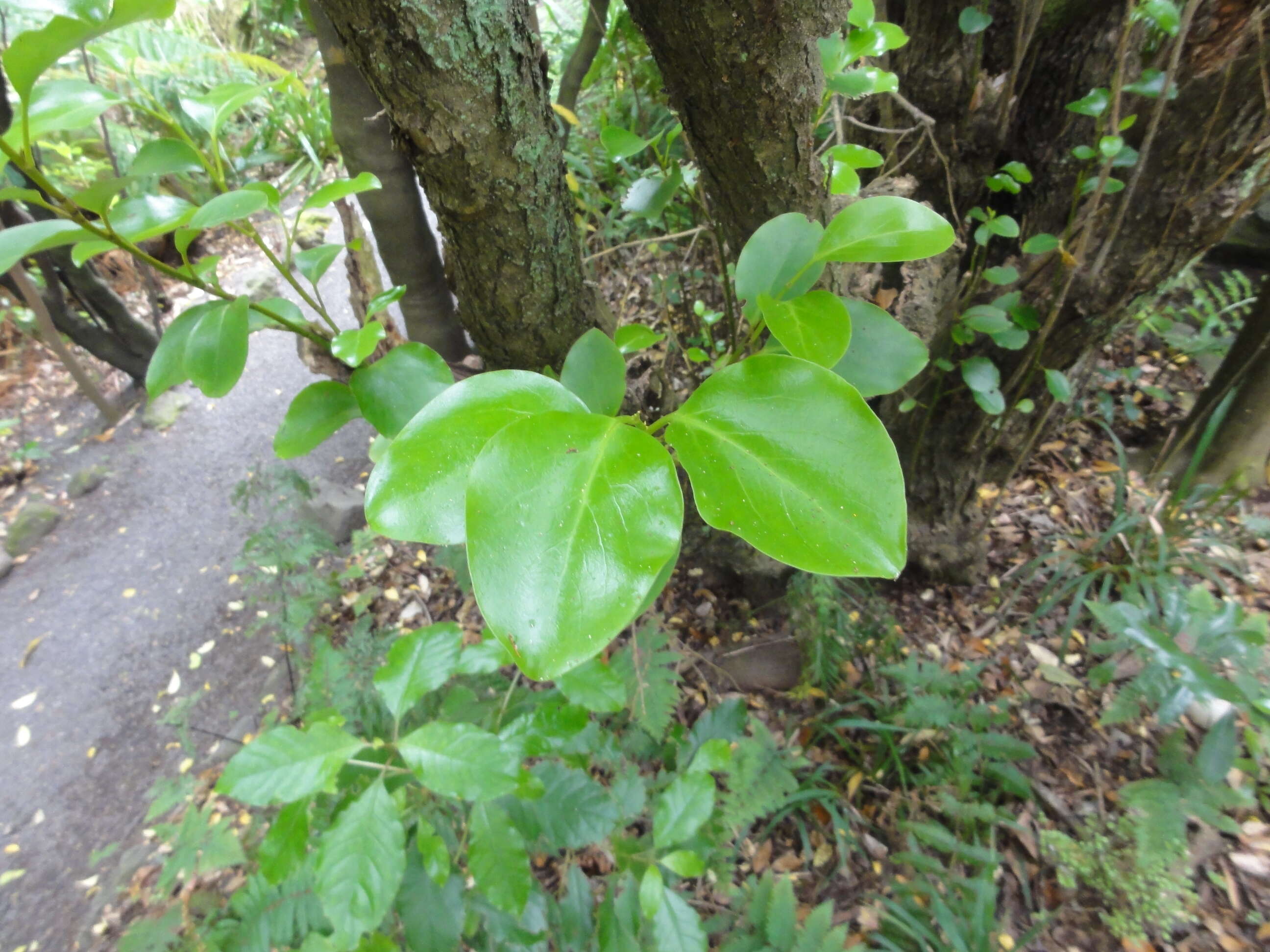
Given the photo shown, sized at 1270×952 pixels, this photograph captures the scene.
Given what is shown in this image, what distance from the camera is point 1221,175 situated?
113 centimetres

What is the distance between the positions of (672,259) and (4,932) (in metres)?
2.92

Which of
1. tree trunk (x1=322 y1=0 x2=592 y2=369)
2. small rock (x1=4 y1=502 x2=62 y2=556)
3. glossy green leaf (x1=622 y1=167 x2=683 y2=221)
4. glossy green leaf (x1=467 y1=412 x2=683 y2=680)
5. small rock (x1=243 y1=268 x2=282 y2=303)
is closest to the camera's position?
glossy green leaf (x1=467 y1=412 x2=683 y2=680)

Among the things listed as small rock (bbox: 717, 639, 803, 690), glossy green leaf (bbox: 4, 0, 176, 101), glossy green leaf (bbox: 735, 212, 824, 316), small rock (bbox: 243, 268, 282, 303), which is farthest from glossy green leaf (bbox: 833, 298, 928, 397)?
small rock (bbox: 243, 268, 282, 303)

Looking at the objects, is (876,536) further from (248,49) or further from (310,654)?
(248,49)

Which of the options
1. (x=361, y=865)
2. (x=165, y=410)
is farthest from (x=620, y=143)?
(x=165, y=410)

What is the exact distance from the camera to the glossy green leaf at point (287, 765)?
747mm

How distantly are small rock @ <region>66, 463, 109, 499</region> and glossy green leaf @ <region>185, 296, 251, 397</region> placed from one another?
11.6ft

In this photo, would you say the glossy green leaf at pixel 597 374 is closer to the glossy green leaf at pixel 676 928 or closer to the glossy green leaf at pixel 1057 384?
the glossy green leaf at pixel 676 928

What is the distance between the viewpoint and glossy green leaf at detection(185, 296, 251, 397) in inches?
28.0

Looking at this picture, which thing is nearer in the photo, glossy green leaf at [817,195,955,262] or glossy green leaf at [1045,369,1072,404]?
glossy green leaf at [817,195,955,262]

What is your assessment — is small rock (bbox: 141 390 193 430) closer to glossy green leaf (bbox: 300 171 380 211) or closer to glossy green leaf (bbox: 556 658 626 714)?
glossy green leaf (bbox: 300 171 380 211)

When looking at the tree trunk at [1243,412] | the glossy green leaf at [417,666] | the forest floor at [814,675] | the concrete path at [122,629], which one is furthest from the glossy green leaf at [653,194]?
the concrete path at [122,629]

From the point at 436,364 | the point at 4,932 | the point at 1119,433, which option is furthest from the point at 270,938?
the point at 1119,433

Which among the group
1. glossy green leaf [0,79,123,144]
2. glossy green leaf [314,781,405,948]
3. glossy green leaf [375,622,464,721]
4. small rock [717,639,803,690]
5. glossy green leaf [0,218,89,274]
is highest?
glossy green leaf [0,79,123,144]
